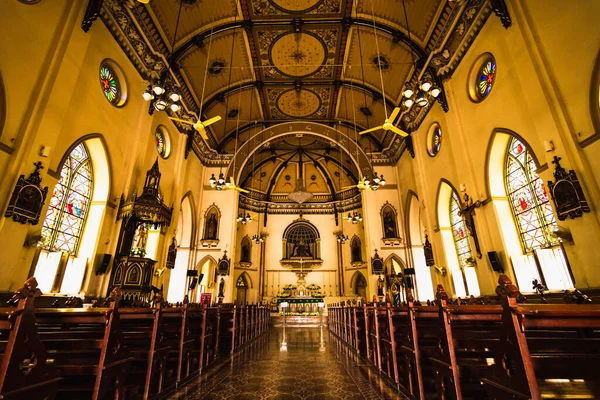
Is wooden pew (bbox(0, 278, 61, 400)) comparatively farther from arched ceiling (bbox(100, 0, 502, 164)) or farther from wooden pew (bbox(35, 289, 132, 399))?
arched ceiling (bbox(100, 0, 502, 164))

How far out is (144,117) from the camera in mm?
9773

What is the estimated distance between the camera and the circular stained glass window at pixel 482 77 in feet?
26.6

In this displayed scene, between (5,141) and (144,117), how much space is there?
15.9 feet

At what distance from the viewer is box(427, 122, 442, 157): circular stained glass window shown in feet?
37.6

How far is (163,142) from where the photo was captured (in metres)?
11.8

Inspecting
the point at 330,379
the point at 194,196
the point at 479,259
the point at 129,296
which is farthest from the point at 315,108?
the point at 330,379

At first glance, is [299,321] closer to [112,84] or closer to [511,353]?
[112,84]

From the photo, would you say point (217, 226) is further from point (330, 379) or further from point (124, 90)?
point (330, 379)

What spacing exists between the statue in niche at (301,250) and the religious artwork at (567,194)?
690 inches

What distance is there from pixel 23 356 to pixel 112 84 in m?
9.42

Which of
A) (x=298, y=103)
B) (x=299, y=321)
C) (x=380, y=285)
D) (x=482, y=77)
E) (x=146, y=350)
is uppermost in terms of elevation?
(x=298, y=103)

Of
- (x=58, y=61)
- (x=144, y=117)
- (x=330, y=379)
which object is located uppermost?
(x=144, y=117)

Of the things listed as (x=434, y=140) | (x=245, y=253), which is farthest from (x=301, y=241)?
(x=434, y=140)

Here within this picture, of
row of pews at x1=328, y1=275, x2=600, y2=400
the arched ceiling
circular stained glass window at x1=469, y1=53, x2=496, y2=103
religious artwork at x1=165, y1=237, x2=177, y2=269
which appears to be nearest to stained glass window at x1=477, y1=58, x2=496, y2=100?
circular stained glass window at x1=469, y1=53, x2=496, y2=103
